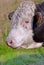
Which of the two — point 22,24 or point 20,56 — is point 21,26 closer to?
point 22,24

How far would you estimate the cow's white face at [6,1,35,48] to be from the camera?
375cm

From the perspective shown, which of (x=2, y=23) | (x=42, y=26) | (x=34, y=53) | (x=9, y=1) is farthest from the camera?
(x=9, y=1)

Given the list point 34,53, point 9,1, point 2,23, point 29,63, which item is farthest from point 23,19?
point 9,1

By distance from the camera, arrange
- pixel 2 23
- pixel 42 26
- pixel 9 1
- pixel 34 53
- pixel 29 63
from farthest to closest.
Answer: pixel 9 1
pixel 2 23
pixel 34 53
pixel 29 63
pixel 42 26

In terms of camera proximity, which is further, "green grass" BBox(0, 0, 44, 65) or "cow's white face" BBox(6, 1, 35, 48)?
"green grass" BBox(0, 0, 44, 65)

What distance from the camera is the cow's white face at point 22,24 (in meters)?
3.75

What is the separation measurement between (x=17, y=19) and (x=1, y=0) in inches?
195

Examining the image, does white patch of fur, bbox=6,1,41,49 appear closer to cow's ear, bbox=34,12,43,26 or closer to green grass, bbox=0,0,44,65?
cow's ear, bbox=34,12,43,26

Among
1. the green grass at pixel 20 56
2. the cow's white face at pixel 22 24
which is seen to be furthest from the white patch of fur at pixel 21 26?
the green grass at pixel 20 56

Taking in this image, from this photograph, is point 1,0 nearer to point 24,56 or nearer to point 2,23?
point 2,23

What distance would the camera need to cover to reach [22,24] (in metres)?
3.80

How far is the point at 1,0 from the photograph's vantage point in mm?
8656

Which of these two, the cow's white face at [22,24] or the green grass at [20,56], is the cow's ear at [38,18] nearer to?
the cow's white face at [22,24]

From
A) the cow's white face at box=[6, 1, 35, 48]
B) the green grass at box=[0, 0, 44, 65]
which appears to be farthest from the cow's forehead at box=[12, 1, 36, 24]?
the green grass at box=[0, 0, 44, 65]
